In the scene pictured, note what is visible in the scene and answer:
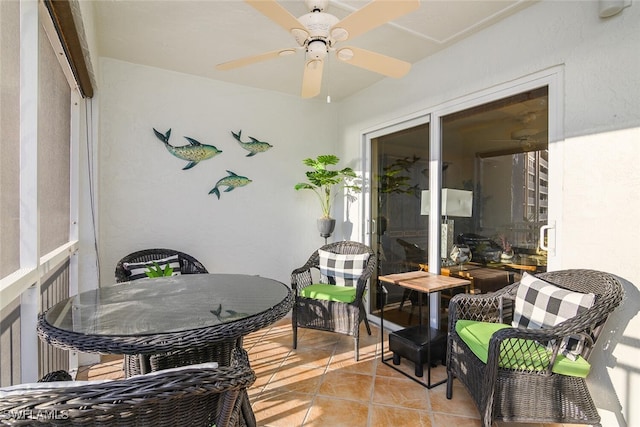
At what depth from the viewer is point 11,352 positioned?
1.32 m

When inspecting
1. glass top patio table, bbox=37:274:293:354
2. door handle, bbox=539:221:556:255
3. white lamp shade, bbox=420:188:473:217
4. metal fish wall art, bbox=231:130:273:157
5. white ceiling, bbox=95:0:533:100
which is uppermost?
white ceiling, bbox=95:0:533:100

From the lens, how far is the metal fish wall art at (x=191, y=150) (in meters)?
3.43

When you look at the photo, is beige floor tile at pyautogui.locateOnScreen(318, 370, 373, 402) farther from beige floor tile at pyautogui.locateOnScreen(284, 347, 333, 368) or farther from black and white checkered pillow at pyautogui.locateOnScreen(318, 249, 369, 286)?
black and white checkered pillow at pyautogui.locateOnScreen(318, 249, 369, 286)

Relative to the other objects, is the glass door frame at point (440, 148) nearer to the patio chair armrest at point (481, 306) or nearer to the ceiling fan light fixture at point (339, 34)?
the patio chair armrest at point (481, 306)

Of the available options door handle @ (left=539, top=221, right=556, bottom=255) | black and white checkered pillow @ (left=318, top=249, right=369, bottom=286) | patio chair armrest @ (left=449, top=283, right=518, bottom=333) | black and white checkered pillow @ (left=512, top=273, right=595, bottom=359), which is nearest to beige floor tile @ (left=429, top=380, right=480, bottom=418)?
patio chair armrest @ (left=449, top=283, right=518, bottom=333)

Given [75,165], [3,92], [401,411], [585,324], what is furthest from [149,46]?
[585,324]

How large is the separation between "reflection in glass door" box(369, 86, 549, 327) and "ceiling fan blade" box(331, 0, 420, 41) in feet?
4.63

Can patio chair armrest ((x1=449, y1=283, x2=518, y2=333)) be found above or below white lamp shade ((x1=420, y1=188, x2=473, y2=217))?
below

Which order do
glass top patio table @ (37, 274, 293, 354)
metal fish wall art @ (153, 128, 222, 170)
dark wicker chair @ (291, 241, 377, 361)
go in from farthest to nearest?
metal fish wall art @ (153, 128, 222, 170) → dark wicker chair @ (291, 241, 377, 361) → glass top patio table @ (37, 274, 293, 354)

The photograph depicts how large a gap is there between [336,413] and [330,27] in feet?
7.78

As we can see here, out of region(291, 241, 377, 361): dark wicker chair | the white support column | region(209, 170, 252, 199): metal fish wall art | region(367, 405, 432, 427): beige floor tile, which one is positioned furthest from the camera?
region(209, 170, 252, 199): metal fish wall art

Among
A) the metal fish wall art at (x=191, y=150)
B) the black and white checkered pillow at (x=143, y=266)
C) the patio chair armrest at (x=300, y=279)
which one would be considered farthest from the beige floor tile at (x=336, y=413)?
the metal fish wall art at (x=191, y=150)

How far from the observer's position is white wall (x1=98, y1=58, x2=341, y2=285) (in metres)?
3.22

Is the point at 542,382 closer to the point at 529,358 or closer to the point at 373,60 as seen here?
the point at 529,358
